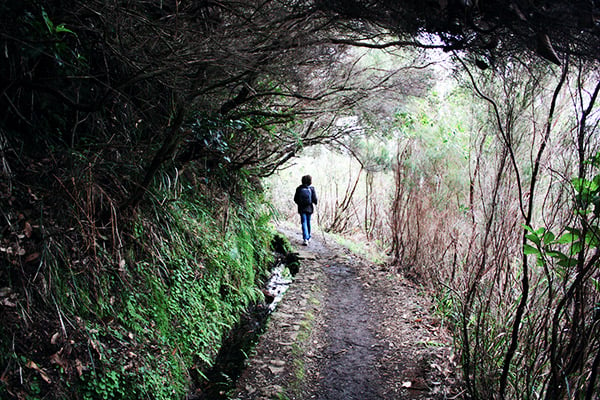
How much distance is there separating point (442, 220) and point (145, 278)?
14.3 ft

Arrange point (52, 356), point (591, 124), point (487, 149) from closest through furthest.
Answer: point (591, 124) < point (52, 356) < point (487, 149)

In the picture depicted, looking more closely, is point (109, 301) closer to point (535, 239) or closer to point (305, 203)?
point (535, 239)

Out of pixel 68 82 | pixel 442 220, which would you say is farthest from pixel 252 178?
pixel 68 82

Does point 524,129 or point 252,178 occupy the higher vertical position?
point 524,129

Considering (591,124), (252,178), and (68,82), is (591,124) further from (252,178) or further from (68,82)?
(252,178)

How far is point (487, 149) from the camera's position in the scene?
392 centimetres

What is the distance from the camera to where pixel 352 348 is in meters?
3.94

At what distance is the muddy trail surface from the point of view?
3207 mm

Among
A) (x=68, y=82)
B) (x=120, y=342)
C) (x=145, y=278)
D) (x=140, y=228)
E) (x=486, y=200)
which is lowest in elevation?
(x=120, y=342)

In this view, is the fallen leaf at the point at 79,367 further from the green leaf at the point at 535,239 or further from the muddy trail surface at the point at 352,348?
the green leaf at the point at 535,239

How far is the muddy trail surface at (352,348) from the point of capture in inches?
126

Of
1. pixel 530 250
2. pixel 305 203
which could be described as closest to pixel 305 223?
pixel 305 203

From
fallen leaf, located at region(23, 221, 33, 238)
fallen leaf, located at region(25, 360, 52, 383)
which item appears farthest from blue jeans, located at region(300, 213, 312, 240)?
fallen leaf, located at region(25, 360, 52, 383)

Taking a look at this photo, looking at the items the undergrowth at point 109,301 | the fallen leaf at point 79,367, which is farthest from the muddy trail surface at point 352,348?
the fallen leaf at point 79,367
